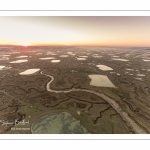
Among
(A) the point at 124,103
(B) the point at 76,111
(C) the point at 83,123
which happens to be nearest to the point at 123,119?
(A) the point at 124,103

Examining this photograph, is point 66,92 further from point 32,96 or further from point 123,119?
point 123,119

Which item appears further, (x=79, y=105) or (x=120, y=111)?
(x=79, y=105)

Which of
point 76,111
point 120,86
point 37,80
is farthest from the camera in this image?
point 37,80

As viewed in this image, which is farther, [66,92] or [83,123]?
[66,92]

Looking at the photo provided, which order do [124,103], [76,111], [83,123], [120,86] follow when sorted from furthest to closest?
[120,86]
[124,103]
[76,111]
[83,123]
